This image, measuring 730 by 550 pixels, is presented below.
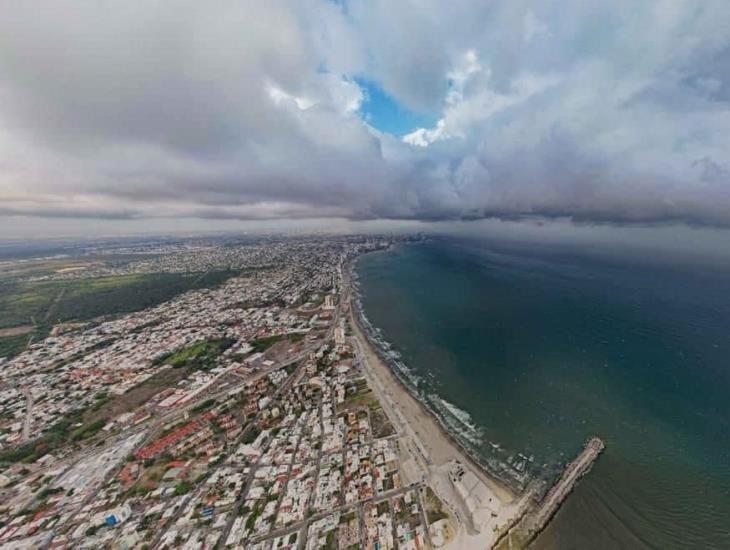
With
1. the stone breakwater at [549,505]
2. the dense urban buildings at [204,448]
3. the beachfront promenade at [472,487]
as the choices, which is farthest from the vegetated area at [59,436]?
the stone breakwater at [549,505]

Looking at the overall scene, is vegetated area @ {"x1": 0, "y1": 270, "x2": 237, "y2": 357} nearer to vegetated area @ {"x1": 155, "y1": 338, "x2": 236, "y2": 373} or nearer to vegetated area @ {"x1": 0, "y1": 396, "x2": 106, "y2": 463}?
vegetated area @ {"x1": 155, "y1": 338, "x2": 236, "y2": 373}

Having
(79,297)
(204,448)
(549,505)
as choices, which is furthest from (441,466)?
(79,297)

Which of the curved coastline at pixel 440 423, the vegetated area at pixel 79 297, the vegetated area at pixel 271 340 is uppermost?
the vegetated area at pixel 79 297

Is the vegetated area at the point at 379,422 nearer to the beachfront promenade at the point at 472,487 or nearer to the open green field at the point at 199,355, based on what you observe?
the beachfront promenade at the point at 472,487

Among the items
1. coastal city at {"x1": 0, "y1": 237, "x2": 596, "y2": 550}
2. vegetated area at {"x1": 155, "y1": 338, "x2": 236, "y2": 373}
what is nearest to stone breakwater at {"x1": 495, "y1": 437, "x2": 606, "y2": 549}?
coastal city at {"x1": 0, "y1": 237, "x2": 596, "y2": 550}

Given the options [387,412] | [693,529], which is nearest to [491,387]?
[387,412]

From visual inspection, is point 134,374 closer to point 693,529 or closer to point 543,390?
point 543,390

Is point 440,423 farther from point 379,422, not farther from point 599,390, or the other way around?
point 599,390
